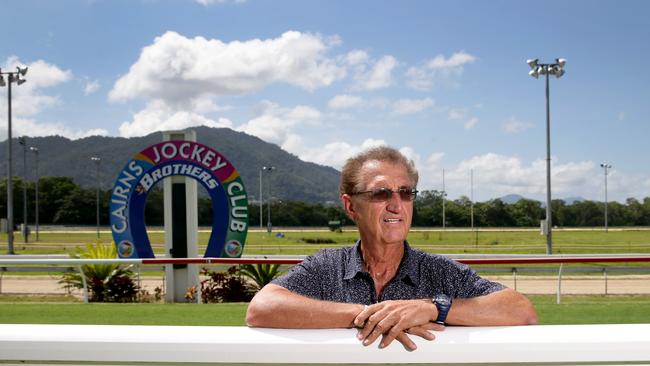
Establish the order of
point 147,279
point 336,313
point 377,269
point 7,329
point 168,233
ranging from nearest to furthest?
point 7,329 → point 336,313 → point 377,269 → point 168,233 → point 147,279

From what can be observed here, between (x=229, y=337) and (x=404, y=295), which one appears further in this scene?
(x=404, y=295)

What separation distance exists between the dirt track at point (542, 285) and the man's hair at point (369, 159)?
11619mm

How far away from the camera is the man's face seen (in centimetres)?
212

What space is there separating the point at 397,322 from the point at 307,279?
64 centimetres

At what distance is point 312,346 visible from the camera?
4.68 feet

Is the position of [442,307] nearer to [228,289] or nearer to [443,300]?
[443,300]

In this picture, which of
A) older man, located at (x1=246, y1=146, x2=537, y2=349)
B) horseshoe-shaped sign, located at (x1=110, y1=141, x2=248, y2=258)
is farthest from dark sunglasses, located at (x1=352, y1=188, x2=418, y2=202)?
horseshoe-shaped sign, located at (x1=110, y1=141, x2=248, y2=258)

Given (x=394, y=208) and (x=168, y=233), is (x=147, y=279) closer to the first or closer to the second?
(x=168, y=233)

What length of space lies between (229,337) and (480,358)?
1.82ft

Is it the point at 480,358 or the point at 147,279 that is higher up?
the point at 480,358

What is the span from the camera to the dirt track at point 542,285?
43.7 feet

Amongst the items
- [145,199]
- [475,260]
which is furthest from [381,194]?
[145,199]

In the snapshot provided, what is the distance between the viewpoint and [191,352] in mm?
1443

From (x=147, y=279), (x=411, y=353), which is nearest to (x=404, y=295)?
(x=411, y=353)
